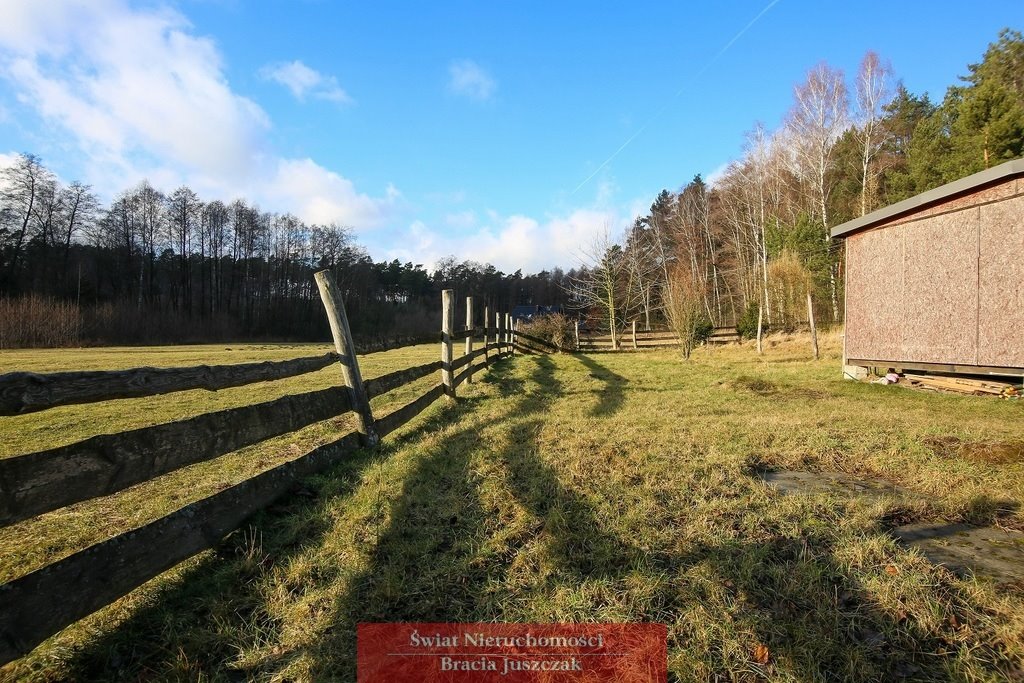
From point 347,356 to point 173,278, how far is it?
63.3m

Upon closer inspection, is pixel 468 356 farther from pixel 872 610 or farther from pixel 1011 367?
pixel 1011 367

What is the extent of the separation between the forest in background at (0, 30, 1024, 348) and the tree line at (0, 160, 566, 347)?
5.8 inches

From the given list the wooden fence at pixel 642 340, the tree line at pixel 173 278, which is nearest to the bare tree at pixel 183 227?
the tree line at pixel 173 278

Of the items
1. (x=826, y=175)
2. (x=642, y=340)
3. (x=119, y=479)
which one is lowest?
(x=642, y=340)

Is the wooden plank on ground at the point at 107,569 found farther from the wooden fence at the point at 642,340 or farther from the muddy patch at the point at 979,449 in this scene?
the wooden fence at the point at 642,340

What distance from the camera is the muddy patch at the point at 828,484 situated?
11.9 ft

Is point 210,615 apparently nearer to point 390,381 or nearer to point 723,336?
point 390,381

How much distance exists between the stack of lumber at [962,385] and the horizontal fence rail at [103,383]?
1129 cm

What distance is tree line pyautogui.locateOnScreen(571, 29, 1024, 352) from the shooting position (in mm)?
19953

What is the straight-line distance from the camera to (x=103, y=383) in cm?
231

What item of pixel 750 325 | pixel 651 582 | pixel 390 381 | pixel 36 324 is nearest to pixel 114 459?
pixel 651 582

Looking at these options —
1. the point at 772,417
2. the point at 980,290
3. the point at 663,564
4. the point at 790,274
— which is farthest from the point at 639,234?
the point at 663,564

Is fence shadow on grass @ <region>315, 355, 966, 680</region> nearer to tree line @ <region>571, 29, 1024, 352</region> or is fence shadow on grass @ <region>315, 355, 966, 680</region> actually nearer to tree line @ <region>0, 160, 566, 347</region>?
tree line @ <region>571, 29, 1024, 352</region>

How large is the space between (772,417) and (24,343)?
37506 mm
